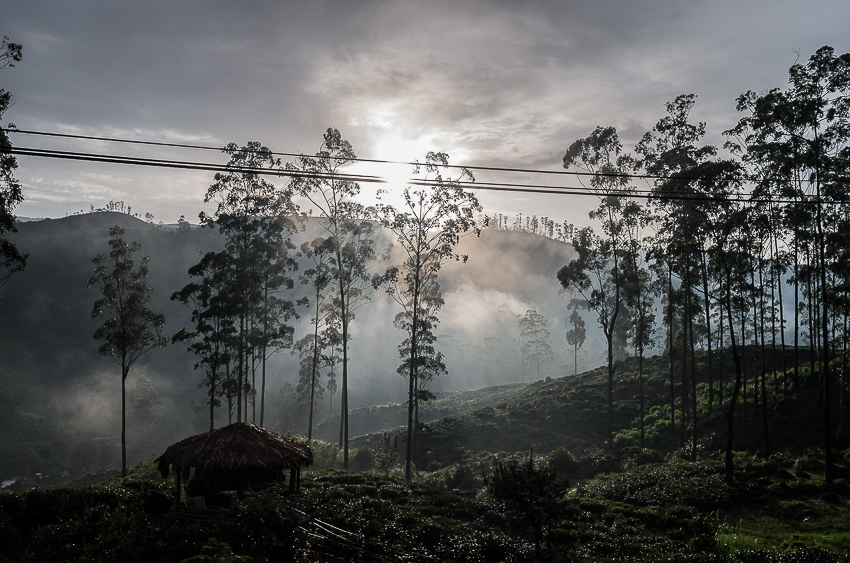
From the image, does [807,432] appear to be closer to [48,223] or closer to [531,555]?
[531,555]

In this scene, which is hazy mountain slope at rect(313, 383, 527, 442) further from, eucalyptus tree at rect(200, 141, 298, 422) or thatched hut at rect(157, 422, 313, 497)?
thatched hut at rect(157, 422, 313, 497)

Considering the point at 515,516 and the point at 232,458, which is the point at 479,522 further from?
the point at 232,458

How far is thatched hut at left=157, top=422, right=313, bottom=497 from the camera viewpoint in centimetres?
1639

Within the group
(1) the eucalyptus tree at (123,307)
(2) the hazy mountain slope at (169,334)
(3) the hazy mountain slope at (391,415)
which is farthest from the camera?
(2) the hazy mountain slope at (169,334)

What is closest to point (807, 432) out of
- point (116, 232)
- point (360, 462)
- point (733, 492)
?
point (733, 492)

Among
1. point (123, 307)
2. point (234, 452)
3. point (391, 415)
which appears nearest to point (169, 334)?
point (391, 415)

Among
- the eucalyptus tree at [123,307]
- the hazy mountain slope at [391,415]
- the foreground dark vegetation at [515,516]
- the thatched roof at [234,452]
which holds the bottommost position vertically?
the hazy mountain slope at [391,415]

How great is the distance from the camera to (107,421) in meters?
73.7

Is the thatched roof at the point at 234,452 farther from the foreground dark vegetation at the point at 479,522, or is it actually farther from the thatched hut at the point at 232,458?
the foreground dark vegetation at the point at 479,522

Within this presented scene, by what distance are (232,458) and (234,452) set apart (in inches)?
11.5

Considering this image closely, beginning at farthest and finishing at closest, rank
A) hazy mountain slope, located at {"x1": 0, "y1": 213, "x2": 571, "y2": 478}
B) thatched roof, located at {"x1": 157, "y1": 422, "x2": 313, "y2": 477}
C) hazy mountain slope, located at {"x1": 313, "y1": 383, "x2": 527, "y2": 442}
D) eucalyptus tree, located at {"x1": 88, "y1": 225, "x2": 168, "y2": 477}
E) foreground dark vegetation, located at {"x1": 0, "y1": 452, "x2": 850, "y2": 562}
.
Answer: hazy mountain slope, located at {"x1": 0, "y1": 213, "x2": 571, "y2": 478} < hazy mountain slope, located at {"x1": 313, "y1": 383, "x2": 527, "y2": 442} < eucalyptus tree, located at {"x1": 88, "y1": 225, "x2": 168, "y2": 477} < thatched roof, located at {"x1": 157, "y1": 422, "x2": 313, "y2": 477} < foreground dark vegetation, located at {"x1": 0, "y1": 452, "x2": 850, "y2": 562}

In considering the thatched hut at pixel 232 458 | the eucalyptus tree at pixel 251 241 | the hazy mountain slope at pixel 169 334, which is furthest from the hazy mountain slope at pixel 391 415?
the thatched hut at pixel 232 458

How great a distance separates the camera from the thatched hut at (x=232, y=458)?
53.8 feet

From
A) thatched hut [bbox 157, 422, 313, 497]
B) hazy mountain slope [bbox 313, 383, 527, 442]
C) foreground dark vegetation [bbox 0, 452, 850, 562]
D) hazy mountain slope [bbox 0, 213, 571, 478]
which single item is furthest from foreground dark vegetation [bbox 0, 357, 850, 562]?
hazy mountain slope [bbox 0, 213, 571, 478]
